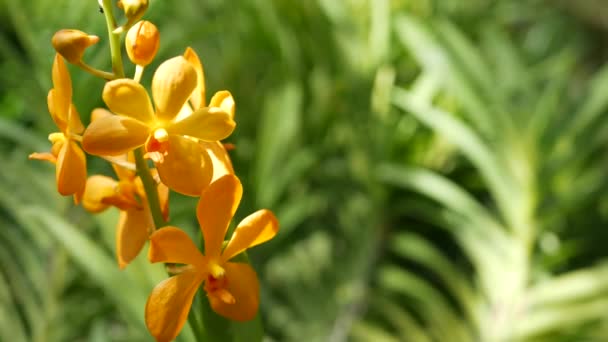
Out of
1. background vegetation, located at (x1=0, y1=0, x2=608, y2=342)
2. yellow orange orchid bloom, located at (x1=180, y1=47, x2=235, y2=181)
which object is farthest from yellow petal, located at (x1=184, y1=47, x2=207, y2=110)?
background vegetation, located at (x1=0, y1=0, x2=608, y2=342)

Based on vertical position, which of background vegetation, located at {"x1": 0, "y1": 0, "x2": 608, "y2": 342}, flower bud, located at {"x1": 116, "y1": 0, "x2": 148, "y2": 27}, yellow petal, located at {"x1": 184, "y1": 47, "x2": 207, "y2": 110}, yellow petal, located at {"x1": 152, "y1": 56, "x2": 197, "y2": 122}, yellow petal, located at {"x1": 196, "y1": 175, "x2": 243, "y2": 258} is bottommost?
yellow petal, located at {"x1": 196, "y1": 175, "x2": 243, "y2": 258}

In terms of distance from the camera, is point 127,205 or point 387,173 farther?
point 387,173

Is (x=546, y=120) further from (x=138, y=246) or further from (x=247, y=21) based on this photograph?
(x=138, y=246)

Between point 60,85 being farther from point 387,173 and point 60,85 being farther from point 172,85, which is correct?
point 387,173

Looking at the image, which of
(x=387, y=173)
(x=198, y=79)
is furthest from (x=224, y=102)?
(x=387, y=173)

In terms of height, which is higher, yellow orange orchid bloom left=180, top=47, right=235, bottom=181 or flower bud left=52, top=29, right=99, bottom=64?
yellow orange orchid bloom left=180, top=47, right=235, bottom=181

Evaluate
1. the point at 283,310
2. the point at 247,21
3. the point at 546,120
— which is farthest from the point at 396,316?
the point at 247,21

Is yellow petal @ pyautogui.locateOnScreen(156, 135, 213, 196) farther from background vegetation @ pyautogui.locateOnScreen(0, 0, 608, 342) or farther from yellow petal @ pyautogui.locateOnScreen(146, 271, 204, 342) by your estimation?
background vegetation @ pyautogui.locateOnScreen(0, 0, 608, 342)
